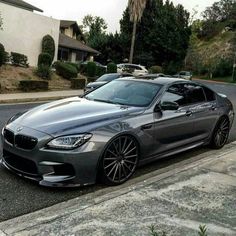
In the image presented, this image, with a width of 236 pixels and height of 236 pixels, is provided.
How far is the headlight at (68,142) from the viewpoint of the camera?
Result: 514 centimetres

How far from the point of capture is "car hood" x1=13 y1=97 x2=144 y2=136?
533cm

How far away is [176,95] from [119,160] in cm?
180

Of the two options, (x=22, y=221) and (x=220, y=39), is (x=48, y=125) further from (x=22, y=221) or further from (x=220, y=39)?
(x=220, y=39)

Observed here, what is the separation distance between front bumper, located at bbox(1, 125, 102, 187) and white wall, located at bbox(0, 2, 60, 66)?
2329cm

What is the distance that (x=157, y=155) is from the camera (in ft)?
21.0

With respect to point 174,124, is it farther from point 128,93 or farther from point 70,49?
point 70,49

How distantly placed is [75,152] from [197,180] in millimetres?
1789

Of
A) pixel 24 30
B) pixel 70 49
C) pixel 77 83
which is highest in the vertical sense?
pixel 24 30

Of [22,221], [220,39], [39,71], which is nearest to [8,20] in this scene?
[39,71]

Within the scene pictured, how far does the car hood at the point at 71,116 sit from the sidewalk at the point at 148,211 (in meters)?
0.86

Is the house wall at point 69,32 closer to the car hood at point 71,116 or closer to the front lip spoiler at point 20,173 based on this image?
the car hood at point 71,116

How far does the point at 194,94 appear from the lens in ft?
24.5

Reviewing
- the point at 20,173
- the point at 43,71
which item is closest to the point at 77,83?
the point at 43,71

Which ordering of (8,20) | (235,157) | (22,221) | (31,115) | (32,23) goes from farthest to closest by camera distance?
(32,23) → (8,20) → (235,157) → (31,115) → (22,221)
